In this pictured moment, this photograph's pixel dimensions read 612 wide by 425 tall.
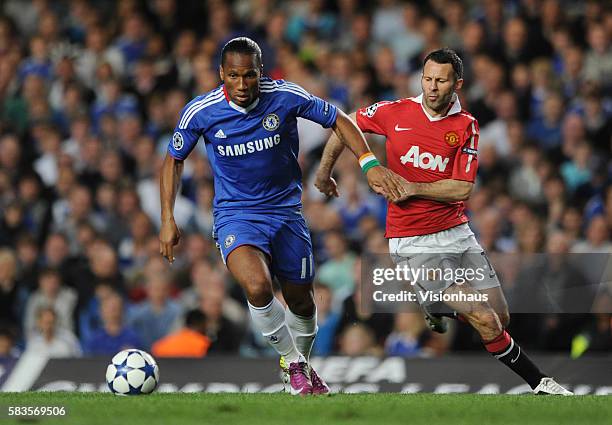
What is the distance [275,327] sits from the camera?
25.3 ft

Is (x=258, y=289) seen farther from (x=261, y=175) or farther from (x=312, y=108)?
(x=312, y=108)

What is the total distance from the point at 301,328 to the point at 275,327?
0.53m

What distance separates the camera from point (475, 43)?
43.2ft

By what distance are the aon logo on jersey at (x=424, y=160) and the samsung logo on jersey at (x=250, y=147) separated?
35.1 inches

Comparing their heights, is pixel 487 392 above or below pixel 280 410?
below

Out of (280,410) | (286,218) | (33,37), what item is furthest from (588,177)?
(33,37)

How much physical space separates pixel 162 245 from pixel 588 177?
5.63m

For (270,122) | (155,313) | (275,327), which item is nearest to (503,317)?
(275,327)

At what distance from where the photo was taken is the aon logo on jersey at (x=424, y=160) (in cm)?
795

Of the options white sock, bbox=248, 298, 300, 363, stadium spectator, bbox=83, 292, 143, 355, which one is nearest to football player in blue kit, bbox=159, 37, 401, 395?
white sock, bbox=248, 298, 300, 363

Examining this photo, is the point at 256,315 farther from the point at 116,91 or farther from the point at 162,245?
the point at 116,91

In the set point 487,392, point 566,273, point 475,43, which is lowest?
point 487,392

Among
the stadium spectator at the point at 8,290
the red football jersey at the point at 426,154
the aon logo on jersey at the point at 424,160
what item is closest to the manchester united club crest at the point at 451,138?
the red football jersey at the point at 426,154

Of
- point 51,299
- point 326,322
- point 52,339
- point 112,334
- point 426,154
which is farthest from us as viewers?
point 51,299
